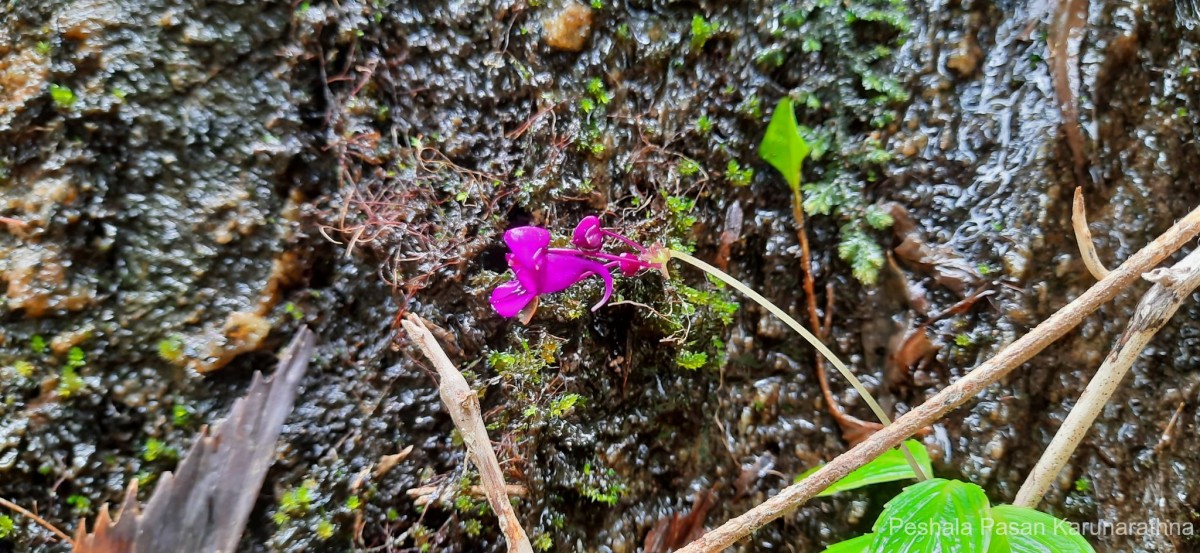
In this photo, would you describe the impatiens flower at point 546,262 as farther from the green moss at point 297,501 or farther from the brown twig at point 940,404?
the green moss at point 297,501

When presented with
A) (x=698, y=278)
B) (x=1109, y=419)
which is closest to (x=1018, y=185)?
(x=1109, y=419)

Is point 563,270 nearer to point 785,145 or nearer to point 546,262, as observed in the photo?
point 546,262

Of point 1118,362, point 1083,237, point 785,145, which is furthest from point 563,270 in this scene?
point 1118,362

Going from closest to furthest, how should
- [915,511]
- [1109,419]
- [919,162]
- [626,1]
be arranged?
[915,511] → [1109,419] → [919,162] → [626,1]

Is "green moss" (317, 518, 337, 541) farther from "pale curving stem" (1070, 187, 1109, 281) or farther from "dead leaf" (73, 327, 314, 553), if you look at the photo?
"pale curving stem" (1070, 187, 1109, 281)

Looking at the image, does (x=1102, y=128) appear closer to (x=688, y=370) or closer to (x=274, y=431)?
(x=688, y=370)

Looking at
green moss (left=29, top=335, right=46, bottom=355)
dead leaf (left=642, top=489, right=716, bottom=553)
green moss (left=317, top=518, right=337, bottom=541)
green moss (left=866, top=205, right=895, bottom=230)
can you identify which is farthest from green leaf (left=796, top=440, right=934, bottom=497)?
green moss (left=29, top=335, right=46, bottom=355)
